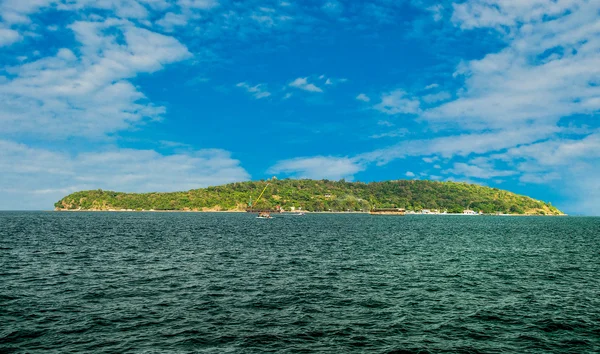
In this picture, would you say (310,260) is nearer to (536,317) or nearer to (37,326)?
(536,317)

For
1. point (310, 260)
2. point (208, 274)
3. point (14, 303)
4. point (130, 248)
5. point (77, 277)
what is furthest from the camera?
point (130, 248)

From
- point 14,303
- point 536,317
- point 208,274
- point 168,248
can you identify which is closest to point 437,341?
point 536,317

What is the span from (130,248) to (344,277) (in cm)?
4593

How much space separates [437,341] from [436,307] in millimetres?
8599

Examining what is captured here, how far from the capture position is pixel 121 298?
33500mm

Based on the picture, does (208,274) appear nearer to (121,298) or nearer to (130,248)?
(121,298)

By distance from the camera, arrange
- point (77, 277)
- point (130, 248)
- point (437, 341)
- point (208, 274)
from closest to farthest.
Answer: point (437, 341), point (77, 277), point (208, 274), point (130, 248)

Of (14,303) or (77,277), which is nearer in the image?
(14,303)

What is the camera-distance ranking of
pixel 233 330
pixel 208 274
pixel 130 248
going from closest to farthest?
pixel 233 330, pixel 208 274, pixel 130 248

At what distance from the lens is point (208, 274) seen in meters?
45.8

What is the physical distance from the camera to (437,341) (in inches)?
941

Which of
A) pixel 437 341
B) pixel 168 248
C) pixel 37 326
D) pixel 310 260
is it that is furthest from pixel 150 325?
pixel 168 248

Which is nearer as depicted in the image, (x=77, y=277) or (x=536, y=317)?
(x=536, y=317)

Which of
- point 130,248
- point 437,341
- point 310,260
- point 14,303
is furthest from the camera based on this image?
point 130,248
